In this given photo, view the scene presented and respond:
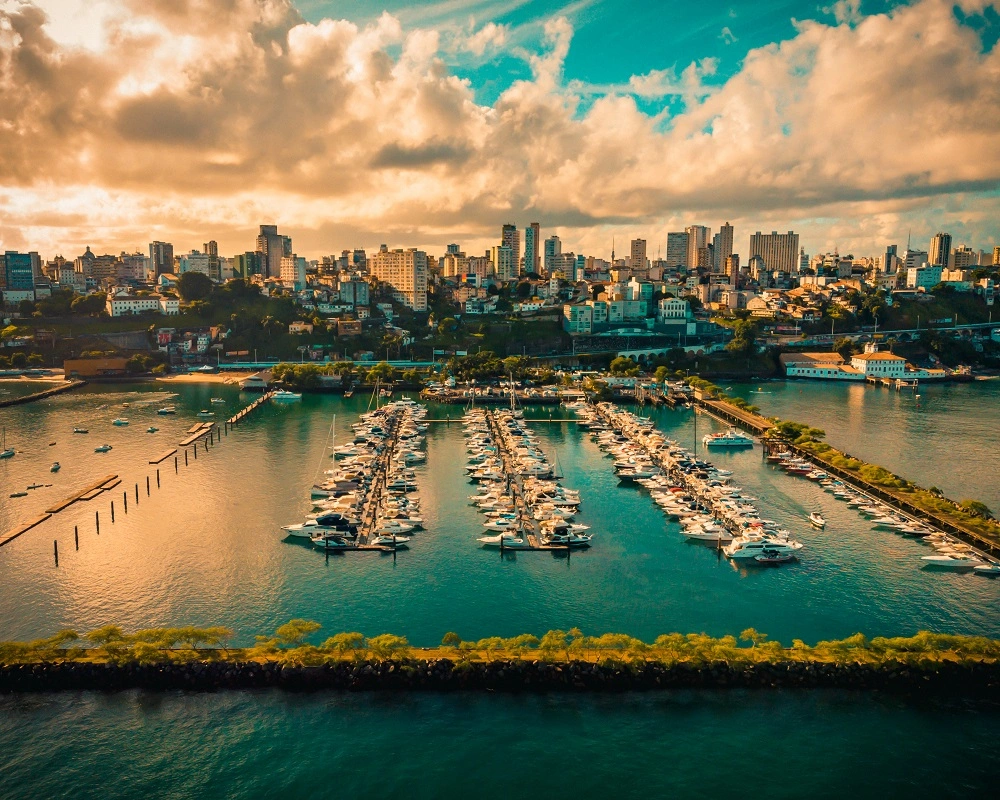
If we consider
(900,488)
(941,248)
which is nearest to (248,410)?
(900,488)

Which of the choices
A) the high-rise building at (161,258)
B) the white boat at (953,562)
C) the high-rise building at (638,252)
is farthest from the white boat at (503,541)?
the high-rise building at (638,252)

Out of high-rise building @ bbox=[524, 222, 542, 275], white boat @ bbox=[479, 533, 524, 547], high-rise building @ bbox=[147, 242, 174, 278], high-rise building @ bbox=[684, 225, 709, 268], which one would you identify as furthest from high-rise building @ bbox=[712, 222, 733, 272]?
white boat @ bbox=[479, 533, 524, 547]

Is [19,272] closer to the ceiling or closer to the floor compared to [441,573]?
closer to the ceiling

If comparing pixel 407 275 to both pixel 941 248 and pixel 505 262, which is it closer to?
pixel 505 262

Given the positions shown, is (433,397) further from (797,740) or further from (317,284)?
(317,284)

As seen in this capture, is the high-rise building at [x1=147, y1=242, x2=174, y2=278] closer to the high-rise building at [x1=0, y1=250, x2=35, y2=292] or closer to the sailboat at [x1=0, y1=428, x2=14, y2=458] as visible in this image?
the high-rise building at [x1=0, y1=250, x2=35, y2=292]
